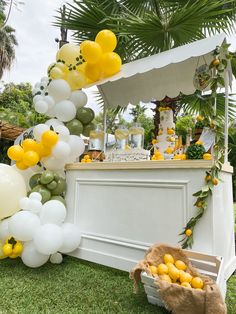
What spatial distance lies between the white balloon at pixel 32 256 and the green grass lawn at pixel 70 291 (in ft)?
0.24

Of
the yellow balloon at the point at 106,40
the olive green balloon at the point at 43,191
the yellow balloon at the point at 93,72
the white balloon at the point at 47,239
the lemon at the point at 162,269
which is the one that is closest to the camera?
the lemon at the point at 162,269

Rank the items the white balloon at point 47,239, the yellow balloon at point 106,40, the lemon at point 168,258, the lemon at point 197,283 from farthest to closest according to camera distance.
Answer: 1. the yellow balloon at point 106,40
2. the white balloon at point 47,239
3. the lemon at point 168,258
4. the lemon at point 197,283

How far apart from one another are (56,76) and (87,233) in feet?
5.19

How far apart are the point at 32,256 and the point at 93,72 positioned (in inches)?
70.6

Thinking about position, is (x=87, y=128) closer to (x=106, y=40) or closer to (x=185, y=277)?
(x=106, y=40)

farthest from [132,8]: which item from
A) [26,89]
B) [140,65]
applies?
[26,89]

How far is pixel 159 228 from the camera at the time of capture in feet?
6.57

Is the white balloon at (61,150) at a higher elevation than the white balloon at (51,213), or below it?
higher

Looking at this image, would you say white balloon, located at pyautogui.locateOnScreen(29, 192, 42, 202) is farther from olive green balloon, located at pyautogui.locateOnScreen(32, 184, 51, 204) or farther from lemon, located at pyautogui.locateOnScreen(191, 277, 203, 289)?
lemon, located at pyautogui.locateOnScreen(191, 277, 203, 289)

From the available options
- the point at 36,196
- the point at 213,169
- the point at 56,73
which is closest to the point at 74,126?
the point at 56,73

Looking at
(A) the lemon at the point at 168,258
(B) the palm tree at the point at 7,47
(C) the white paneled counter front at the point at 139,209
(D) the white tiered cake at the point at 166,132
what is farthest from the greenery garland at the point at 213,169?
(B) the palm tree at the point at 7,47

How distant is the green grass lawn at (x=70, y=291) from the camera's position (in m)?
1.53

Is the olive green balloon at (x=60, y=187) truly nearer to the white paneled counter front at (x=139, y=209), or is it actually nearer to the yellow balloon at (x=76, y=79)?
the white paneled counter front at (x=139, y=209)

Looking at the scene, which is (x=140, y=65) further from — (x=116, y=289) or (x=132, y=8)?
(x=116, y=289)
